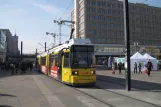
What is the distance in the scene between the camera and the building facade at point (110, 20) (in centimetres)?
12138

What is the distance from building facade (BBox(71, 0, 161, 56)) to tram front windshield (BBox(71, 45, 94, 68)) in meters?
100

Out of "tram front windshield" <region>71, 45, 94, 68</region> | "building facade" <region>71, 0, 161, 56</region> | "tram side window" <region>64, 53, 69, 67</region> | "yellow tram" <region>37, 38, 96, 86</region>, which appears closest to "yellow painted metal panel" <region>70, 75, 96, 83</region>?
"yellow tram" <region>37, 38, 96, 86</region>

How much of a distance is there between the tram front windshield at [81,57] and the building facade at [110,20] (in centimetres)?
10003

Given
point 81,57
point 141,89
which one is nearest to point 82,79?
point 81,57

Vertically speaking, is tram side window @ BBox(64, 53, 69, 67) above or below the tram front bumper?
above

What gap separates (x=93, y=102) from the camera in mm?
11320

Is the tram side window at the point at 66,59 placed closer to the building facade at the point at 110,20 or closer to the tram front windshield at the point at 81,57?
the tram front windshield at the point at 81,57

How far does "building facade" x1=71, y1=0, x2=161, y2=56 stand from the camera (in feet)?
398

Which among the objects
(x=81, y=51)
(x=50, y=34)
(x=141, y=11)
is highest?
(x=141, y=11)

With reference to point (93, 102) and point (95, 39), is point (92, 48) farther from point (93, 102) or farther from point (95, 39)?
point (95, 39)

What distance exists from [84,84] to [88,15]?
104941 mm

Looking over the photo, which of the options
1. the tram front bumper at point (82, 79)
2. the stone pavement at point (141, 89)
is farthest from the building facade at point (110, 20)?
the tram front bumper at point (82, 79)

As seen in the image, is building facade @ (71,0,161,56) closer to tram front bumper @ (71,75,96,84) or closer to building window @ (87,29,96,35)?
building window @ (87,29,96,35)

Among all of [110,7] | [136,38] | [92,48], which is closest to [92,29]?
[110,7]
